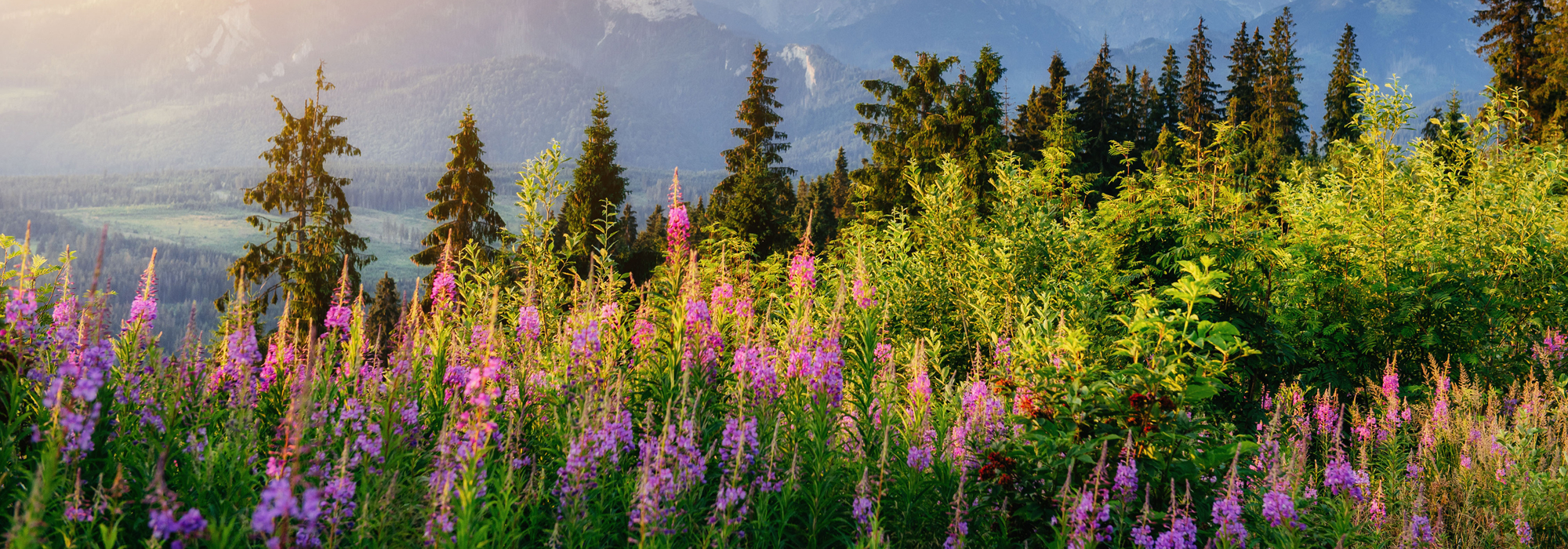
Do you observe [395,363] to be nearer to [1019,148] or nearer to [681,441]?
[681,441]

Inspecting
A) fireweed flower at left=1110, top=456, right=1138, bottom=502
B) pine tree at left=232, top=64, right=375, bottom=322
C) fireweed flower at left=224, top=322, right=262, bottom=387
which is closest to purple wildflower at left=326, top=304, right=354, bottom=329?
fireweed flower at left=224, top=322, right=262, bottom=387

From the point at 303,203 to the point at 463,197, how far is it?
18.6 ft

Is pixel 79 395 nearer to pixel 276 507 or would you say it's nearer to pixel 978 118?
pixel 276 507

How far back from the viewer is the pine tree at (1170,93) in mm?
48781

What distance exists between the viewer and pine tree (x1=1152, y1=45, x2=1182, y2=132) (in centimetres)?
4878

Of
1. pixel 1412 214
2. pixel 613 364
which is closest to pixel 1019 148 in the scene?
pixel 1412 214

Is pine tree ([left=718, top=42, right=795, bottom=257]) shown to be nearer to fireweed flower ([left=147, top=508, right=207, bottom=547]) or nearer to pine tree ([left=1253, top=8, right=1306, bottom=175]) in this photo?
fireweed flower ([left=147, top=508, right=207, bottom=547])

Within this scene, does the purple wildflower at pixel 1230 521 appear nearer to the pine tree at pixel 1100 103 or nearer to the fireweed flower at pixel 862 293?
the fireweed flower at pixel 862 293

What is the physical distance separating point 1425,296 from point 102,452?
9589mm

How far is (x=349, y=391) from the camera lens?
3.87m

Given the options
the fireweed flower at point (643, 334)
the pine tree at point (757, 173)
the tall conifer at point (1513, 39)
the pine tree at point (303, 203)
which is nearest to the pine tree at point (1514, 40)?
the tall conifer at point (1513, 39)

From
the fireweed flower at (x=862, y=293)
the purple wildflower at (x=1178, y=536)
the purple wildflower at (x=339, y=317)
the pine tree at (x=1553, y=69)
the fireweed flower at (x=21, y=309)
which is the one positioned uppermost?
the pine tree at (x=1553, y=69)

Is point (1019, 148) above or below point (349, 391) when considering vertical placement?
above

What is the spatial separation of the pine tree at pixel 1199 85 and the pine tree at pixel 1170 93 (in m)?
0.46
